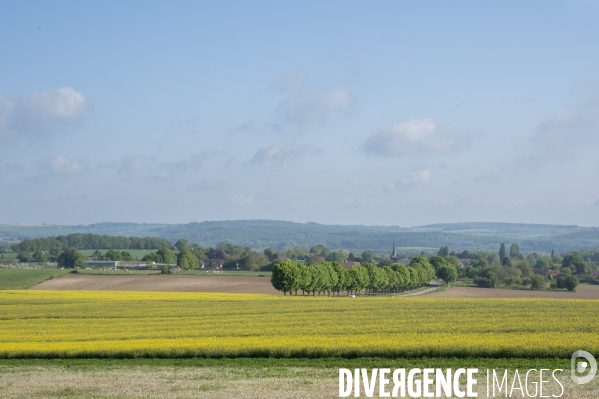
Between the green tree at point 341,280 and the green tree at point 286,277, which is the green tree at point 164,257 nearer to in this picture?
the green tree at point 341,280

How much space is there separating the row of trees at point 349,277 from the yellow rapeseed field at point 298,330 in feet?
115

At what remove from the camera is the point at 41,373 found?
30.8m

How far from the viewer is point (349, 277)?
115 m

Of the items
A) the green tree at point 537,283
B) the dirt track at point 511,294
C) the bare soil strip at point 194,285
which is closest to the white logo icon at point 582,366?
the dirt track at point 511,294

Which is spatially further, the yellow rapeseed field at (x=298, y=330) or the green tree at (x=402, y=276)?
the green tree at (x=402, y=276)

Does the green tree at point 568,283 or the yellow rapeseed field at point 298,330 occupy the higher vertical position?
the yellow rapeseed field at point 298,330

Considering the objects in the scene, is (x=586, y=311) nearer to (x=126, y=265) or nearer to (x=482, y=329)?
(x=482, y=329)

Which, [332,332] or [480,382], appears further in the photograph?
[332,332]

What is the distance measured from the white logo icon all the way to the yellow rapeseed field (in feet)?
2.22

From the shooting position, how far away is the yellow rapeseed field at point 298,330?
34875 millimetres

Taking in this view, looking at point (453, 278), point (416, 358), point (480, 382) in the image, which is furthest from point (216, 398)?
point (453, 278)

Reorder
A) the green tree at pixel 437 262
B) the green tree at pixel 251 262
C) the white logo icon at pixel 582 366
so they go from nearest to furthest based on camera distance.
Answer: the white logo icon at pixel 582 366, the green tree at pixel 437 262, the green tree at pixel 251 262

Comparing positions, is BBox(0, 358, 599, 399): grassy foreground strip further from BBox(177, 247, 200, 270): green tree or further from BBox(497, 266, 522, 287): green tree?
BBox(177, 247, 200, 270): green tree

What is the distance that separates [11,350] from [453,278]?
122m
